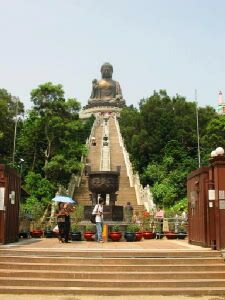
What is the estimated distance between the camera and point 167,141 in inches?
1501

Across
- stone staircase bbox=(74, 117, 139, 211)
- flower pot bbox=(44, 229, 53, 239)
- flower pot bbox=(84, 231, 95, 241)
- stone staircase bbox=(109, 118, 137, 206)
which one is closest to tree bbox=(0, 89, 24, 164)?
stone staircase bbox=(74, 117, 139, 211)

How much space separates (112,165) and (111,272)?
27.7 metres

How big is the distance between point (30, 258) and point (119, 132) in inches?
1628

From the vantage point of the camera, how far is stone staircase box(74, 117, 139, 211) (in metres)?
28.7

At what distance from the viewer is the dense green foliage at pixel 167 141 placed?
32875 mm

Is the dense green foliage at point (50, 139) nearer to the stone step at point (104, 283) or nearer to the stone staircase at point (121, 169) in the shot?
the stone staircase at point (121, 169)

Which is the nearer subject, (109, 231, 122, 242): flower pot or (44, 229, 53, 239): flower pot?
(109, 231, 122, 242): flower pot

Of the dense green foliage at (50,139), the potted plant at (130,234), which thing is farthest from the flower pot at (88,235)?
the dense green foliage at (50,139)

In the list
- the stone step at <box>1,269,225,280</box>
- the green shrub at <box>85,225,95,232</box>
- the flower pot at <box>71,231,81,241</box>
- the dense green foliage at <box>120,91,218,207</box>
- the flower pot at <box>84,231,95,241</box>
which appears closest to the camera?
the stone step at <box>1,269,225,280</box>

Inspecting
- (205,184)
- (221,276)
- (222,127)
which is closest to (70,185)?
(222,127)

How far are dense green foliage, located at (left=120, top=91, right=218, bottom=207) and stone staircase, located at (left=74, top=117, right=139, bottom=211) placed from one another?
1.63m

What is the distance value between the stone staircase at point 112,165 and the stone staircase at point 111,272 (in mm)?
17280

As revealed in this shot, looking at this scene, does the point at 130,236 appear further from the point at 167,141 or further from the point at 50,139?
the point at 167,141

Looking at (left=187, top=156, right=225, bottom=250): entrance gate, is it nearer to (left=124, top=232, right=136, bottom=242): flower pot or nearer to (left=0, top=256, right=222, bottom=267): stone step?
(left=0, top=256, right=222, bottom=267): stone step
